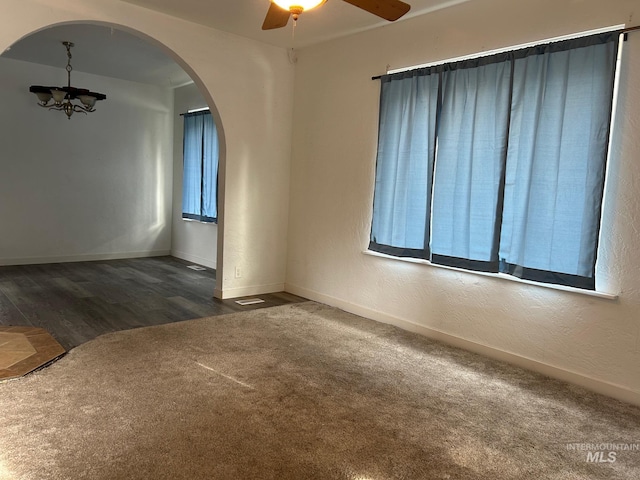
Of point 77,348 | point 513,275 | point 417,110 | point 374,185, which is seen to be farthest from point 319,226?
point 77,348

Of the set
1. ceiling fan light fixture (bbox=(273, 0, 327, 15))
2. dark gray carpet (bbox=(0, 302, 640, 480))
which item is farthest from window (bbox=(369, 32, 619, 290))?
ceiling fan light fixture (bbox=(273, 0, 327, 15))

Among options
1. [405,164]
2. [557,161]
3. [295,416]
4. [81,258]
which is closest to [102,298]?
[81,258]

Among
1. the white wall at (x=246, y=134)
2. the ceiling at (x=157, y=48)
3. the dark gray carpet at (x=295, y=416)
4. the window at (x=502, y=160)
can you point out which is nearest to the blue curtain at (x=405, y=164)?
the window at (x=502, y=160)

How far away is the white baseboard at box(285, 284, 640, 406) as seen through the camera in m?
2.93

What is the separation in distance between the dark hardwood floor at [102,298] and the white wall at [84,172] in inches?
19.4

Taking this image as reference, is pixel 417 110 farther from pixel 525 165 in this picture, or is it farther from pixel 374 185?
pixel 525 165

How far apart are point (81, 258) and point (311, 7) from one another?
19.9 feet

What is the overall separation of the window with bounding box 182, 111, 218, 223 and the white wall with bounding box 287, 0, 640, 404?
5.69 feet

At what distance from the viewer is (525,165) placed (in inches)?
128

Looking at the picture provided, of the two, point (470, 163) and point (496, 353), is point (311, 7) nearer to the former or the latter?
point (470, 163)

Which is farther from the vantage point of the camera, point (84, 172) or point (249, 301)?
point (84, 172)

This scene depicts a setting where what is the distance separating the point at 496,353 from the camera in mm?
3518

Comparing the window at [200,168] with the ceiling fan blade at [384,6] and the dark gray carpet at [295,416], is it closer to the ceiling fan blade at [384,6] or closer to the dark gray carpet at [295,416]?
the dark gray carpet at [295,416]

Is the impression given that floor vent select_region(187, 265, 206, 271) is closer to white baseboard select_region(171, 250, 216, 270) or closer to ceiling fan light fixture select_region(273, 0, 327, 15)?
white baseboard select_region(171, 250, 216, 270)
